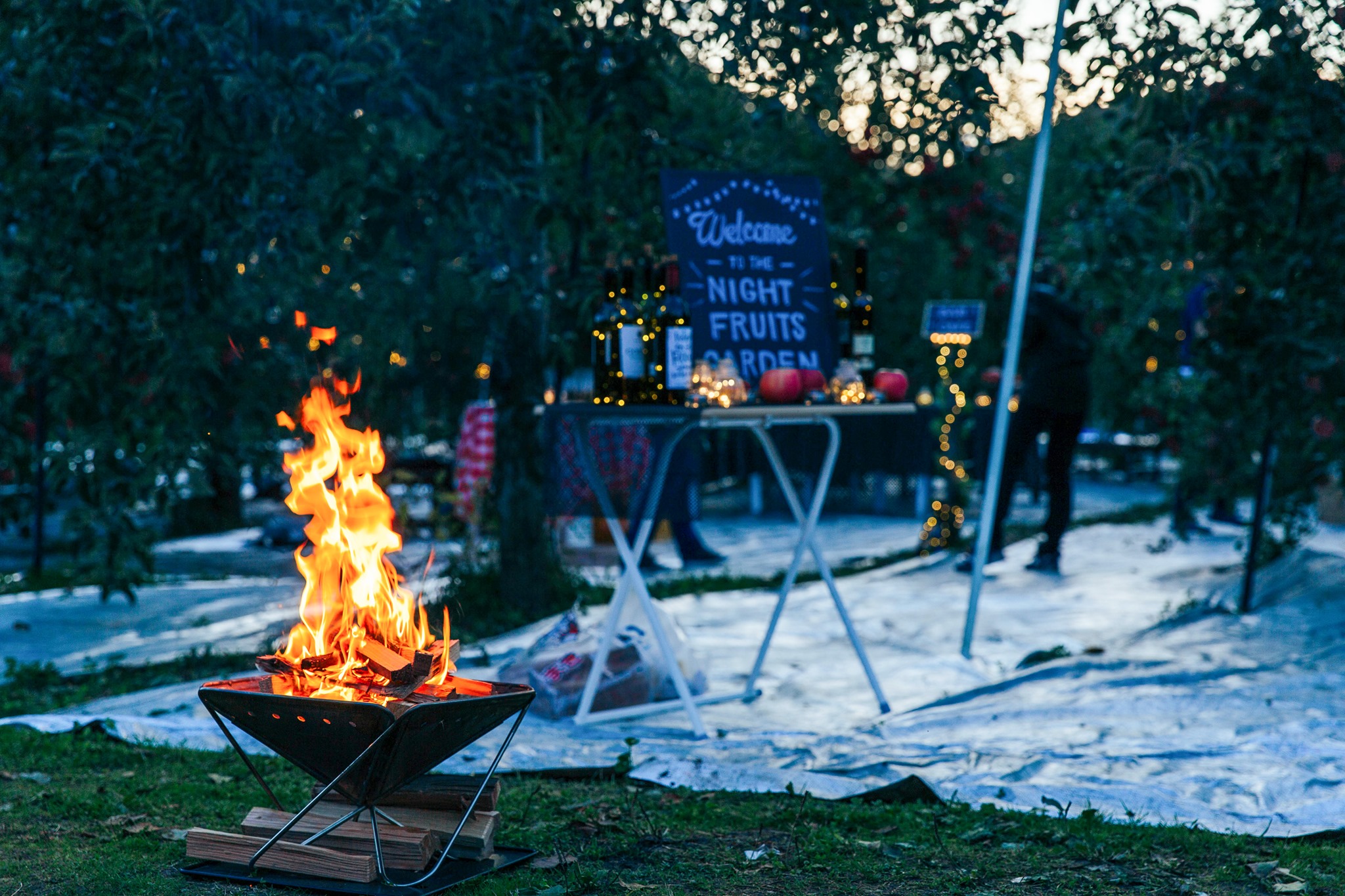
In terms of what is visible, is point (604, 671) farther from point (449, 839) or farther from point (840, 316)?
point (449, 839)

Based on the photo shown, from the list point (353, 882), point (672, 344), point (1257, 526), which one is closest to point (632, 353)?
point (672, 344)

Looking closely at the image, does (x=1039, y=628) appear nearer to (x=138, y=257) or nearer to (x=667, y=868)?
(x=667, y=868)

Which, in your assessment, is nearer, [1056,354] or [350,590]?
[350,590]

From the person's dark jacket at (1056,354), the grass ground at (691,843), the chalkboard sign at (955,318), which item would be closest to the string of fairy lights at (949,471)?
the chalkboard sign at (955,318)

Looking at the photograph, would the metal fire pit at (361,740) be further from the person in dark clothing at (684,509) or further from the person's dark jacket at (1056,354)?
the person's dark jacket at (1056,354)

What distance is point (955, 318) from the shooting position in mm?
10031

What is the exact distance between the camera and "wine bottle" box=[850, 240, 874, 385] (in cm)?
497

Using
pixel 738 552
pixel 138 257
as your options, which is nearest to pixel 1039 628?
pixel 738 552

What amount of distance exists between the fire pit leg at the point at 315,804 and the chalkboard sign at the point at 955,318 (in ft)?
25.0

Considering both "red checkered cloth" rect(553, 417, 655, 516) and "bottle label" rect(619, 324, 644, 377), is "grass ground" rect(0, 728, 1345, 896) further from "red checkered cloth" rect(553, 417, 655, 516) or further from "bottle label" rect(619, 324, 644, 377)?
"bottle label" rect(619, 324, 644, 377)

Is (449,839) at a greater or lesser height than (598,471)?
lesser

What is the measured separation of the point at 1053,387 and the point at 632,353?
440cm

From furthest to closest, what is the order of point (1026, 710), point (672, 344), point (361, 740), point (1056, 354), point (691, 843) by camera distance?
point (1056, 354)
point (1026, 710)
point (672, 344)
point (691, 843)
point (361, 740)

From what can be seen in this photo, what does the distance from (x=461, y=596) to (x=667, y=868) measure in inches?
150
